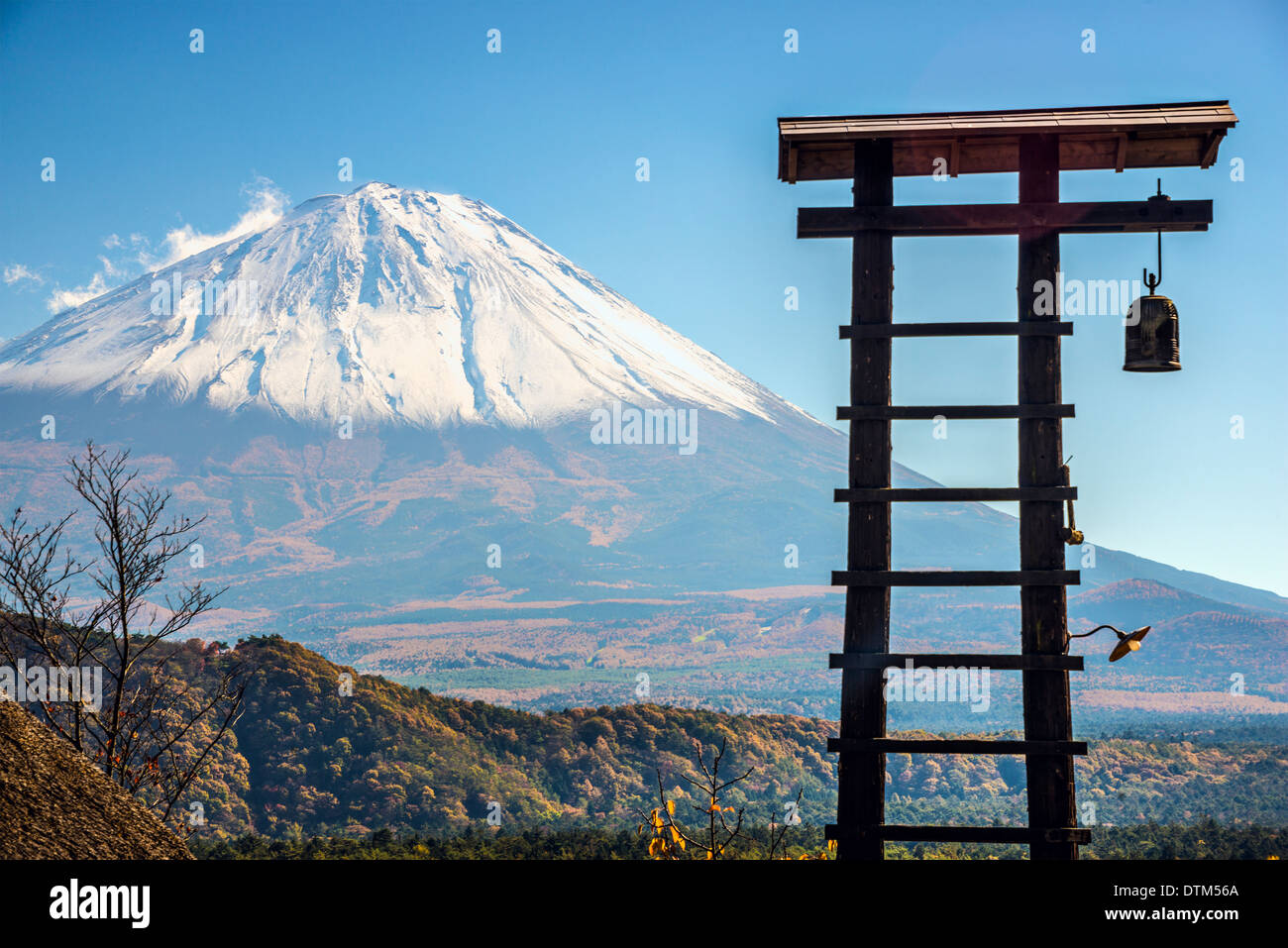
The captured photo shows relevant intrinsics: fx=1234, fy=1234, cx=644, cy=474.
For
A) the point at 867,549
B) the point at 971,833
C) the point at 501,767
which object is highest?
the point at 867,549

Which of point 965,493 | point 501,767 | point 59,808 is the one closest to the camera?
point 59,808

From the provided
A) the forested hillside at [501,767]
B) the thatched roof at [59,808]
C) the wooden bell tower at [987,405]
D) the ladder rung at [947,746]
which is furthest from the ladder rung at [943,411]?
the forested hillside at [501,767]

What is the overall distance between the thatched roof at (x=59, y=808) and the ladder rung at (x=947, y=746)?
3.24 m

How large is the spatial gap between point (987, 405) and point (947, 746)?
5.95 ft

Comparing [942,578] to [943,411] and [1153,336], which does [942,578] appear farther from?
[1153,336]

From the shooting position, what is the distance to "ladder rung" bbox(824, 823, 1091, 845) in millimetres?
6262

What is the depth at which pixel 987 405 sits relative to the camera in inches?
261

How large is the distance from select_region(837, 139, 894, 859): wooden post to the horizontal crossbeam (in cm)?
9

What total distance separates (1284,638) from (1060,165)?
183378 mm

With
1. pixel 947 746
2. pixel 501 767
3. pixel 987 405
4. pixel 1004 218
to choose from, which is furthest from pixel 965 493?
pixel 501 767

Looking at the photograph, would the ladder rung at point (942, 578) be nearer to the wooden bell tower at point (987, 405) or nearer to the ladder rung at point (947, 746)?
the wooden bell tower at point (987, 405)

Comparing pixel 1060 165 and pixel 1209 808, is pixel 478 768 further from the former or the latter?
pixel 1060 165

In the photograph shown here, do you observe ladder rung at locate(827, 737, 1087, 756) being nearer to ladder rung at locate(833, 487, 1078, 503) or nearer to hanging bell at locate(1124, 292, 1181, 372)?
ladder rung at locate(833, 487, 1078, 503)
